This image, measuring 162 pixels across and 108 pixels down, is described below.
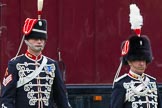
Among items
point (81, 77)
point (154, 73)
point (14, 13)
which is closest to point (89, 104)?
point (81, 77)

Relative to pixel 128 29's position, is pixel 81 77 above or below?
below

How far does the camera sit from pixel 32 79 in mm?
6129

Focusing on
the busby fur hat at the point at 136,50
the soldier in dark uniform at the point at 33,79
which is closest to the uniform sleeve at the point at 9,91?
the soldier in dark uniform at the point at 33,79

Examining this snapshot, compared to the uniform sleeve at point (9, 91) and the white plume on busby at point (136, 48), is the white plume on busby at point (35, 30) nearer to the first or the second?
the uniform sleeve at point (9, 91)

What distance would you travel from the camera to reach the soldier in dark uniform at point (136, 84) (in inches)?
237

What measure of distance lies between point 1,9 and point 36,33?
2.14 meters

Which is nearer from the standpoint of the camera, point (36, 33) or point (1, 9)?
point (36, 33)

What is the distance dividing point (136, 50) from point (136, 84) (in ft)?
0.99

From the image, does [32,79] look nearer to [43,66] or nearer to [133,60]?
[43,66]

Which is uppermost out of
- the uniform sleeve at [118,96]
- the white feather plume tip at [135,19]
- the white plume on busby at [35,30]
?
the white feather plume tip at [135,19]

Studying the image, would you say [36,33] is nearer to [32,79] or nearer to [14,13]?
[32,79]

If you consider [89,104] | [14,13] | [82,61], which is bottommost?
[89,104]

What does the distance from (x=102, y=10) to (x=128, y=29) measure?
39 centimetres

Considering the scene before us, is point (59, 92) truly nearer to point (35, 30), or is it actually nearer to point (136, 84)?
point (35, 30)
